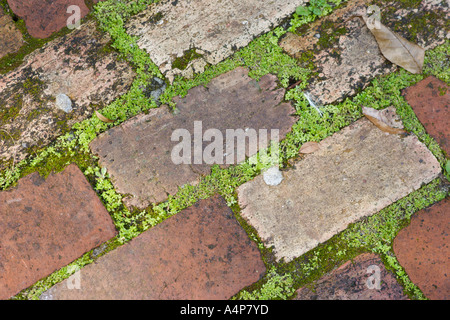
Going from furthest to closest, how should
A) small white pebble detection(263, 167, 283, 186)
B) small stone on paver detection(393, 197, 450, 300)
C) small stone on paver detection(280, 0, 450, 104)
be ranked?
small stone on paver detection(280, 0, 450, 104)
small white pebble detection(263, 167, 283, 186)
small stone on paver detection(393, 197, 450, 300)

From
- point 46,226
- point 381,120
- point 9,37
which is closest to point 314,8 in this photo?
point 381,120

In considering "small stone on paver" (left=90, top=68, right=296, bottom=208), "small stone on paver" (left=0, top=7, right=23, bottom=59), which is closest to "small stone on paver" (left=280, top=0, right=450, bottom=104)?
"small stone on paver" (left=90, top=68, right=296, bottom=208)

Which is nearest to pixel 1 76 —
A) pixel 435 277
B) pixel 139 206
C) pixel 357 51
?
pixel 139 206

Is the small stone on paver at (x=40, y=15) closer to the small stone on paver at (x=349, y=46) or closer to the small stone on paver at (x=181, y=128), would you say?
the small stone on paver at (x=181, y=128)

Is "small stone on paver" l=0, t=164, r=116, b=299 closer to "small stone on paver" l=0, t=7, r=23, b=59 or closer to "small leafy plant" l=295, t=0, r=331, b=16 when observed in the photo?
"small stone on paver" l=0, t=7, r=23, b=59

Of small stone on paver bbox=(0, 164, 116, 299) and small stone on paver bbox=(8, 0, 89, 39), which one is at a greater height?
small stone on paver bbox=(8, 0, 89, 39)
